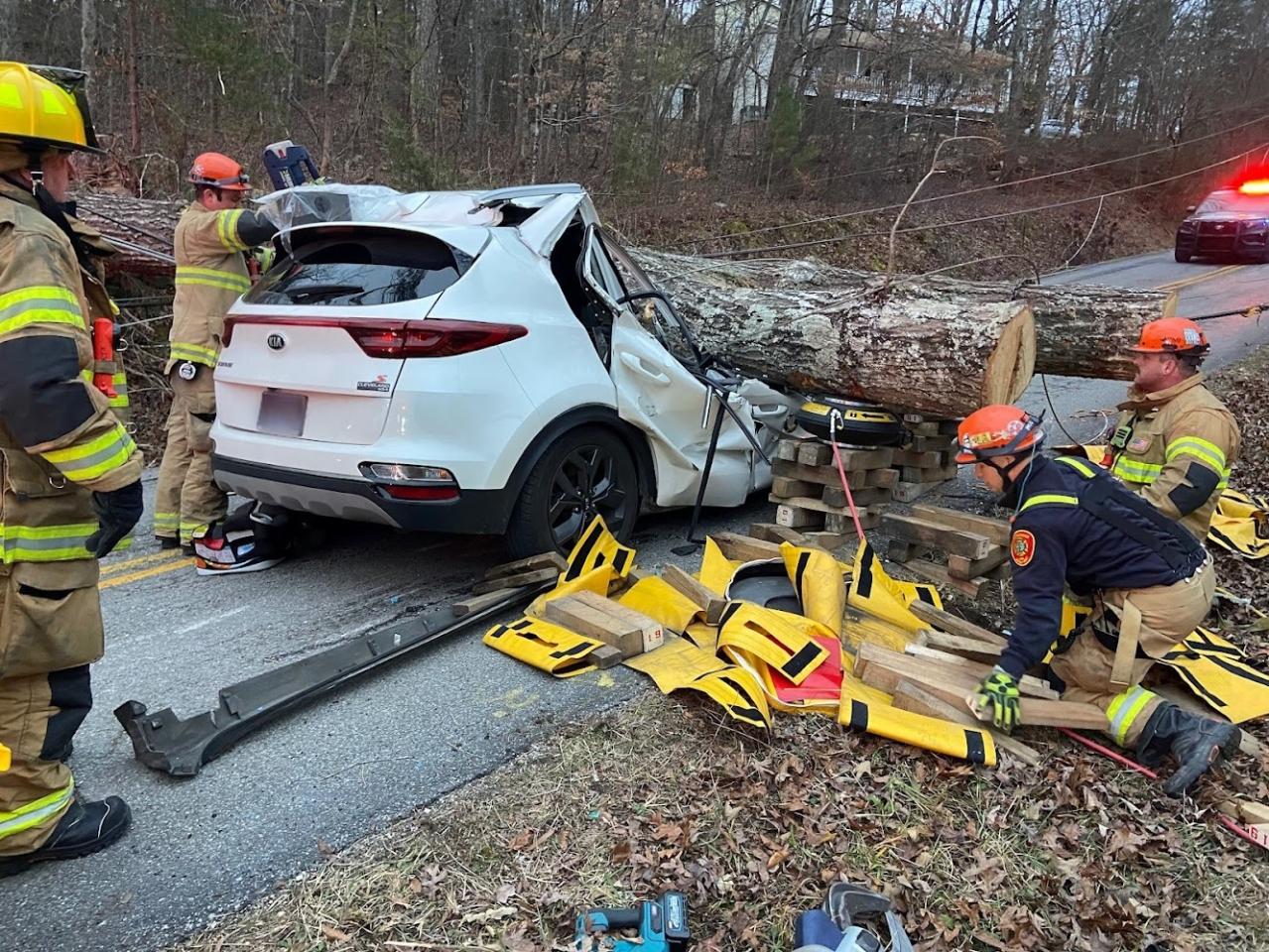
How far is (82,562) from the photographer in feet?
8.27

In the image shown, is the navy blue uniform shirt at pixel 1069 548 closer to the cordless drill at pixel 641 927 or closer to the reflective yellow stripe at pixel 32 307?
the cordless drill at pixel 641 927

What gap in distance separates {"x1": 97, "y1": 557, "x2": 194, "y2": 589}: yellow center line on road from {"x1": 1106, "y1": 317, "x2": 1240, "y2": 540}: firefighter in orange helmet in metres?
4.99

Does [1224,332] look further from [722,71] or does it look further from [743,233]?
[722,71]

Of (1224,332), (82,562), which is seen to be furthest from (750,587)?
A: (1224,332)

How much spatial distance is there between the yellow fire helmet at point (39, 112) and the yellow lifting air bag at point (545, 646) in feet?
7.80

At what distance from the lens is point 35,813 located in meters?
2.47

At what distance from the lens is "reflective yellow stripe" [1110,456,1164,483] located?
4.54 meters

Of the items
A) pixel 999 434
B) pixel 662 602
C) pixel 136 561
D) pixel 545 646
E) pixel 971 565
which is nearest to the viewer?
pixel 999 434

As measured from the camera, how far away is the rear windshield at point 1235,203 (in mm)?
17766

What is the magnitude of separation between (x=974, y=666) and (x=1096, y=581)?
1.96 ft

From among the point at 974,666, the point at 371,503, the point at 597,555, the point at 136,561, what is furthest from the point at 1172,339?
the point at 136,561

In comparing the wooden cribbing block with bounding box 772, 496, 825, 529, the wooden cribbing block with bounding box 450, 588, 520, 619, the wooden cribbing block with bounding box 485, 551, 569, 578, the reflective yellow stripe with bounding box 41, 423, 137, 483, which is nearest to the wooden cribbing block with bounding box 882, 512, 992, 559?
the wooden cribbing block with bounding box 772, 496, 825, 529

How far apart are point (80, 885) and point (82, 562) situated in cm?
90

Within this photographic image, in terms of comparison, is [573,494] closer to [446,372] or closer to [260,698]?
[446,372]
